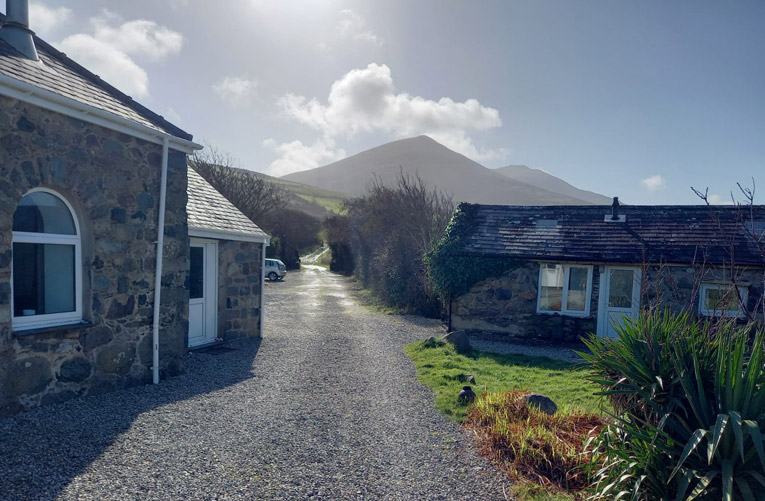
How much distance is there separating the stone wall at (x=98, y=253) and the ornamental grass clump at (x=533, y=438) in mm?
4874

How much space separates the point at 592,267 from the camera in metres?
12.3

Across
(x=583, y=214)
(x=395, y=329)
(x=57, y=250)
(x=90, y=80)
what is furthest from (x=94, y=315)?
(x=583, y=214)

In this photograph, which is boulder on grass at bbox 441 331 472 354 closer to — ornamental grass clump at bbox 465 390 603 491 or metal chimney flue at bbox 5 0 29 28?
ornamental grass clump at bbox 465 390 603 491

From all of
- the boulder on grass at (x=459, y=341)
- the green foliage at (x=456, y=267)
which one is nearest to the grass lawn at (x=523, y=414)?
the boulder on grass at (x=459, y=341)

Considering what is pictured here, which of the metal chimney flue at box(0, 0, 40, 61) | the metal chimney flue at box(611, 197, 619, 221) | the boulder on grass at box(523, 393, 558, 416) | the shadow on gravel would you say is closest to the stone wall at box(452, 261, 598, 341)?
the metal chimney flue at box(611, 197, 619, 221)

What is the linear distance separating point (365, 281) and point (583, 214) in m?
14.4

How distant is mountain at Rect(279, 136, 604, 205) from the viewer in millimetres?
72438

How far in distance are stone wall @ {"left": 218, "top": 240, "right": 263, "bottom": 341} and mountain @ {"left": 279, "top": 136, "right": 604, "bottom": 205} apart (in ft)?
162

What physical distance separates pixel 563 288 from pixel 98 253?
10.9 meters

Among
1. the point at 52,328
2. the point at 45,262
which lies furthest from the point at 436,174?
the point at 52,328

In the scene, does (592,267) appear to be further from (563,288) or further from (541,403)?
(541,403)

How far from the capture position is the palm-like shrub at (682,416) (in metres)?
3.16

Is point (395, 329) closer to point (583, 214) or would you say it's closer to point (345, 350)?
point (345, 350)

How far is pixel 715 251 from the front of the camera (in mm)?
11703
